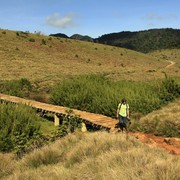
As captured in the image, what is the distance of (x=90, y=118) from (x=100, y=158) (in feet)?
25.2

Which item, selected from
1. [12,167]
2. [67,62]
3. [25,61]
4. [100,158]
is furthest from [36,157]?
[67,62]

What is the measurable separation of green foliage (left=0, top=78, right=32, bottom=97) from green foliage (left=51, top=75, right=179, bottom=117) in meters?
3.42

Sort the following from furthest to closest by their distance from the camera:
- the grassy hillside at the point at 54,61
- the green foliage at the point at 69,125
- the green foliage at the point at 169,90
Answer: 1. the grassy hillside at the point at 54,61
2. the green foliage at the point at 169,90
3. the green foliage at the point at 69,125

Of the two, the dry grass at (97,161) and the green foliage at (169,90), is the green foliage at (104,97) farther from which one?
the dry grass at (97,161)

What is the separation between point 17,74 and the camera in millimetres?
34688

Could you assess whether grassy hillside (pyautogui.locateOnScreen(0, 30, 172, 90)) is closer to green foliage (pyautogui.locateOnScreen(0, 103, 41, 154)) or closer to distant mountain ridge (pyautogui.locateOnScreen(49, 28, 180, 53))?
green foliage (pyautogui.locateOnScreen(0, 103, 41, 154))

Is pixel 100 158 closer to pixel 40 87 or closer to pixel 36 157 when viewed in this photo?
pixel 36 157

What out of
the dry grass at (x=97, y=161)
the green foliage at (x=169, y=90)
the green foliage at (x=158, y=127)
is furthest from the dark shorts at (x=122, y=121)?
the green foliage at (x=169, y=90)

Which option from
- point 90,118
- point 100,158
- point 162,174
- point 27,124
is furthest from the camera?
point 90,118

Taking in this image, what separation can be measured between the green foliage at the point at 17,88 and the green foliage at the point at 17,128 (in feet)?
31.9

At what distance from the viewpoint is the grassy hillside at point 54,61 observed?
3597cm

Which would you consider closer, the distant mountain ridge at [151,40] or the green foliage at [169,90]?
the green foliage at [169,90]

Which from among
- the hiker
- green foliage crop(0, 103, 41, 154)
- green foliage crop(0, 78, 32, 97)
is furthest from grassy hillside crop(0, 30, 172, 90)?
the hiker

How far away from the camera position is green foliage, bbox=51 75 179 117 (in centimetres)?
1777
